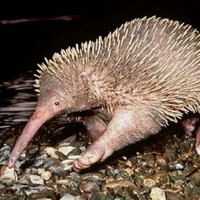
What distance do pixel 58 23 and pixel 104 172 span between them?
450 inches

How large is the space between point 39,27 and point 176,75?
11.0 metres

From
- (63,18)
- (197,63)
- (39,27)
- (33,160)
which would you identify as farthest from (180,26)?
(63,18)

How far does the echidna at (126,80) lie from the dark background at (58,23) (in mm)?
4266

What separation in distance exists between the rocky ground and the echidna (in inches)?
15.0

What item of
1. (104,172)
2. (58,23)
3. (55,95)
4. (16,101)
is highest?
(58,23)

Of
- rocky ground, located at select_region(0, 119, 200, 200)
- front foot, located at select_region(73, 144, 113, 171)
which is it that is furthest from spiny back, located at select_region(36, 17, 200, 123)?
rocky ground, located at select_region(0, 119, 200, 200)

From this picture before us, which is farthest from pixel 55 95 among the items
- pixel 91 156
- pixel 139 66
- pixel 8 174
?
pixel 8 174

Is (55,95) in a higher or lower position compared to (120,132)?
higher

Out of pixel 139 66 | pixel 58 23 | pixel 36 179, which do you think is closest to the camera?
pixel 139 66

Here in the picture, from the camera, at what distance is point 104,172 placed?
17.4 feet

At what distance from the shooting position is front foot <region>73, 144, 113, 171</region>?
4582 mm

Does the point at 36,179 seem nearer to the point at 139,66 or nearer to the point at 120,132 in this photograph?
the point at 120,132

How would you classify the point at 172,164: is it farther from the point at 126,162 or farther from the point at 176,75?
the point at 176,75

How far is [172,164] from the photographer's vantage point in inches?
215
